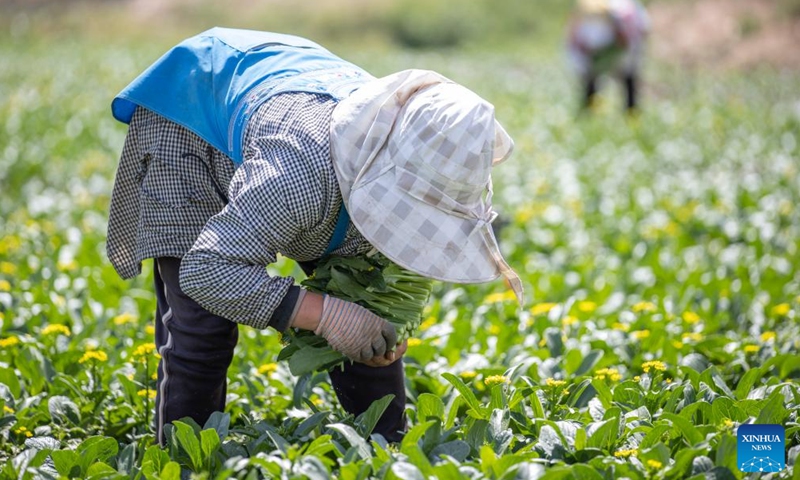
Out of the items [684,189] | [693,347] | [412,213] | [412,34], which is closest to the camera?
[412,213]

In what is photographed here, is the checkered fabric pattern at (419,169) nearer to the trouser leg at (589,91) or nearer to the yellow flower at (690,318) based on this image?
the yellow flower at (690,318)

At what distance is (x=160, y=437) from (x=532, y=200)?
4.74m

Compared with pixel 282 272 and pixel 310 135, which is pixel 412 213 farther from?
pixel 282 272

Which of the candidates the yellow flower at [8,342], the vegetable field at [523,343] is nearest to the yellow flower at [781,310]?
the vegetable field at [523,343]

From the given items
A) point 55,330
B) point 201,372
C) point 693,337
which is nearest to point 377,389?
point 201,372

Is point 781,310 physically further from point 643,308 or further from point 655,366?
point 655,366

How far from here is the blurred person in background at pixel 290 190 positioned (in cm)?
239

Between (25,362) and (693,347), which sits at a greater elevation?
(25,362)

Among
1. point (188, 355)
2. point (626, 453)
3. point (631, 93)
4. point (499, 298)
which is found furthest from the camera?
point (631, 93)

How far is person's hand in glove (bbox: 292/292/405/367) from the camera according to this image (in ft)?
8.22

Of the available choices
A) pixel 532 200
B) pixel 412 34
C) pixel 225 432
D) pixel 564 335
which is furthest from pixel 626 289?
pixel 412 34

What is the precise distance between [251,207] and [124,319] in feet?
5.83

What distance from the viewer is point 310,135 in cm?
246

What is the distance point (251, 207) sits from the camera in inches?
93.6
